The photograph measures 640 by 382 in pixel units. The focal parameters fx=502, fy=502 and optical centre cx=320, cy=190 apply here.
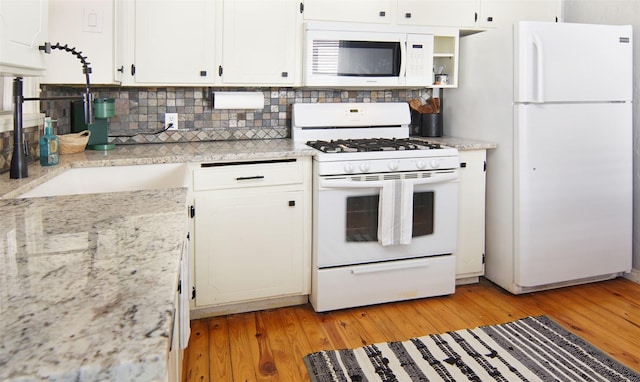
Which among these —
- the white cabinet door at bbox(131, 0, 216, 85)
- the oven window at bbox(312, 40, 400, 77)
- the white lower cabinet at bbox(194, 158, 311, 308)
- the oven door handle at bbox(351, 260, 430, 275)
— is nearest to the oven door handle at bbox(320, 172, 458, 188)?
Result: the white lower cabinet at bbox(194, 158, 311, 308)

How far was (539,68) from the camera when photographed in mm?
2715

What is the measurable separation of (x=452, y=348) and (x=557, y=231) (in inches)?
43.4

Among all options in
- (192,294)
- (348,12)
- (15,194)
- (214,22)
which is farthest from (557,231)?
(15,194)

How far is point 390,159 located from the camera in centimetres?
265

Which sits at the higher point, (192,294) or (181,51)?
(181,51)

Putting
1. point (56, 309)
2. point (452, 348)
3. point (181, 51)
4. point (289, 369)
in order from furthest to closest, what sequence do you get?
point (181, 51)
point (452, 348)
point (289, 369)
point (56, 309)

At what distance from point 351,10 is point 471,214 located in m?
1.41

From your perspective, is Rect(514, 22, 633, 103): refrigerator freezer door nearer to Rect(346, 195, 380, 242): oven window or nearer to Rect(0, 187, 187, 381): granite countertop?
Rect(346, 195, 380, 242): oven window

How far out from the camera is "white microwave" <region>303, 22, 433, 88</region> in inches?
114

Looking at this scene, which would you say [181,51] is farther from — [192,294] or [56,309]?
[56,309]

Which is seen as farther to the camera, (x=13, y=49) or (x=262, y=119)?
(x=262, y=119)

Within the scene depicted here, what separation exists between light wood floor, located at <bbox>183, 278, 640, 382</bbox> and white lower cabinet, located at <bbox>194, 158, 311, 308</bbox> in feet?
0.58

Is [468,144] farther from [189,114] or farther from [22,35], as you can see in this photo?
[22,35]

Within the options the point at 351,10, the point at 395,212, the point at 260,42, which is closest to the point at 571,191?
the point at 395,212
